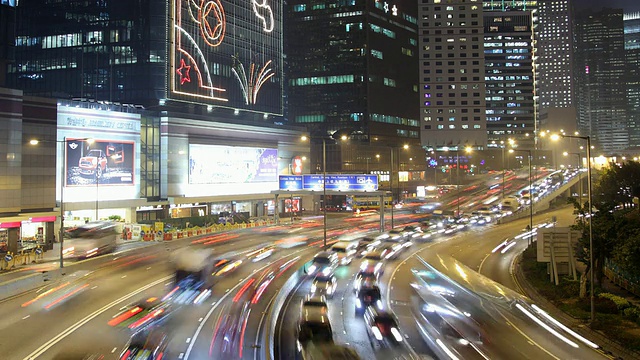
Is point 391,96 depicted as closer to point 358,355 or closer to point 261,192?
point 261,192

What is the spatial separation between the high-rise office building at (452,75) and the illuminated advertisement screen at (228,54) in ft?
333

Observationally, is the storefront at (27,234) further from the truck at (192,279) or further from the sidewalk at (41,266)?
the truck at (192,279)

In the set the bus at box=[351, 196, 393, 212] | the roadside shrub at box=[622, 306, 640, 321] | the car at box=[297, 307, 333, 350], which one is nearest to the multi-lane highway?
the car at box=[297, 307, 333, 350]

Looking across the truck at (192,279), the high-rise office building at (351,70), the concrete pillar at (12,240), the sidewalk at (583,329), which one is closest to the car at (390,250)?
the sidewalk at (583,329)

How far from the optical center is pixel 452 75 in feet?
612

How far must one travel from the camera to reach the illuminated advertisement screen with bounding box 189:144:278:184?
7425 cm

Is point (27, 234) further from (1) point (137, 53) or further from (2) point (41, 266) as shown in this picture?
(1) point (137, 53)

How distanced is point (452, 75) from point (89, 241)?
167239mm

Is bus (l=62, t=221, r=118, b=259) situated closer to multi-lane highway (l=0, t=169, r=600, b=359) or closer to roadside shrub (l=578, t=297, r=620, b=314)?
multi-lane highway (l=0, t=169, r=600, b=359)

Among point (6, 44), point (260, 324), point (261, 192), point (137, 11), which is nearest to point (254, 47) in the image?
point (137, 11)

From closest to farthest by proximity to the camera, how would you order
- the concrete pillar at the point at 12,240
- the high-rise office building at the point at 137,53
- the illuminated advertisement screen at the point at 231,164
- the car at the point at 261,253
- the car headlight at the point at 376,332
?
the car headlight at the point at 376,332, the concrete pillar at the point at 12,240, the car at the point at 261,253, the illuminated advertisement screen at the point at 231,164, the high-rise office building at the point at 137,53

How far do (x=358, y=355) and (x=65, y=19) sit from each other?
85197mm

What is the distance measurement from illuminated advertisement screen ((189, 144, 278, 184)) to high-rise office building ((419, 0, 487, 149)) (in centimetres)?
11229

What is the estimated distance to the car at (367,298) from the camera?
26.7 meters
